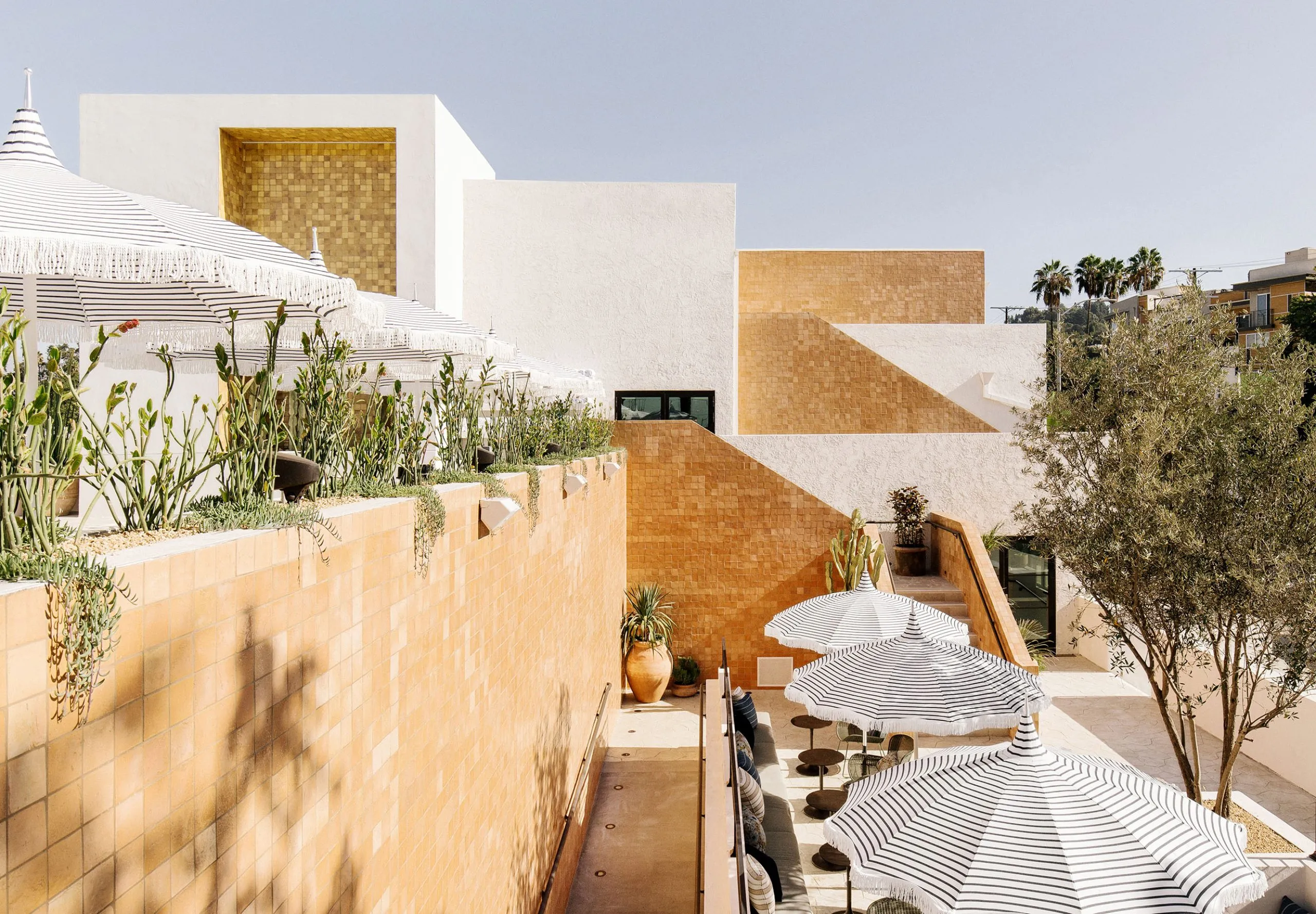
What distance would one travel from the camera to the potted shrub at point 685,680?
540 inches

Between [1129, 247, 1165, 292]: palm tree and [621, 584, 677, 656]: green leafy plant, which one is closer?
[621, 584, 677, 656]: green leafy plant

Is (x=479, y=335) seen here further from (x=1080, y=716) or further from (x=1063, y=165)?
(x=1063, y=165)

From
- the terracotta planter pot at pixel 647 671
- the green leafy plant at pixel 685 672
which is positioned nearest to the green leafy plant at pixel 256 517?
the terracotta planter pot at pixel 647 671

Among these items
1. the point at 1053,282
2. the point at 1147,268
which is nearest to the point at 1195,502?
the point at 1147,268

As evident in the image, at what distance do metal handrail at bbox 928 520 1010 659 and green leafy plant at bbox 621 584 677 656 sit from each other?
5007mm

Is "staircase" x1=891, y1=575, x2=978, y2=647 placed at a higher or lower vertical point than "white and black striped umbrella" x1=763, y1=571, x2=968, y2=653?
lower

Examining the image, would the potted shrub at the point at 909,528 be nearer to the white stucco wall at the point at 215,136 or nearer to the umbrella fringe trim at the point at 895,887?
the white stucco wall at the point at 215,136

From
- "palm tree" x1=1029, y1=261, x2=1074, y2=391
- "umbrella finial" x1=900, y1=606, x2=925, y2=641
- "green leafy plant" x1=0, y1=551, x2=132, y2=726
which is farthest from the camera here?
"palm tree" x1=1029, y1=261, x2=1074, y2=391

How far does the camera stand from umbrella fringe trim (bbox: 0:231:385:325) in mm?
2592

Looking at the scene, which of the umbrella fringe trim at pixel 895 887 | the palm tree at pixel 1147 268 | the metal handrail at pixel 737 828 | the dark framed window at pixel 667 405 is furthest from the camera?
the palm tree at pixel 1147 268

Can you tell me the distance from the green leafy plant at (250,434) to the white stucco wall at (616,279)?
12.9 meters

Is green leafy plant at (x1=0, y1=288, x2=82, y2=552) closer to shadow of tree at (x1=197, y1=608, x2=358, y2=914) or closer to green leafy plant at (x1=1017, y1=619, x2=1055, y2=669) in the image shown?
shadow of tree at (x1=197, y1=608, x2=358, y2=914)

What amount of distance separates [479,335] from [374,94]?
9.31 metres

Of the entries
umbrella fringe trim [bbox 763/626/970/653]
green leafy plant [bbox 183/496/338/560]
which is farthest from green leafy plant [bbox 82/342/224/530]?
umbrella fringe trim [bbox 763/626/970/653]
